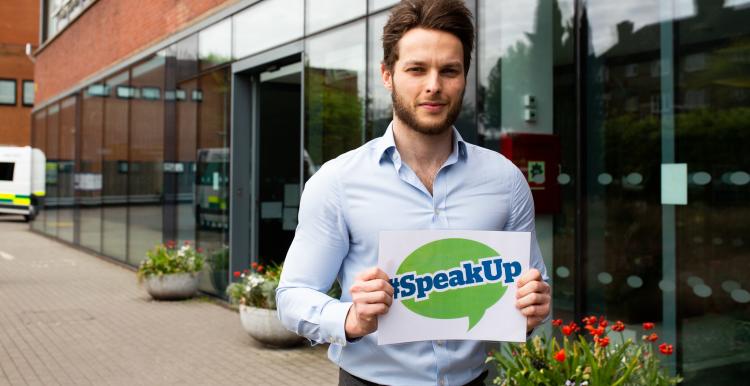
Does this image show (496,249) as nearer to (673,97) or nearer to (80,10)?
(673,97)

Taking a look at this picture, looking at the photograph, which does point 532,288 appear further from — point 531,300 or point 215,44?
point 215,44

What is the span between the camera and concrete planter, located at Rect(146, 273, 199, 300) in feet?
37.8

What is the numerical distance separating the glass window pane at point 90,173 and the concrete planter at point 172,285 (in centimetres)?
769

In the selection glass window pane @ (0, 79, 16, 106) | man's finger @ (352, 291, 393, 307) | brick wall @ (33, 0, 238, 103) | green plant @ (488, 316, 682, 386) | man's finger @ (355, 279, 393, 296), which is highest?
glass window pane @ (0, 79, 16, 106)

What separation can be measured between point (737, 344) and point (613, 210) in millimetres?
1274

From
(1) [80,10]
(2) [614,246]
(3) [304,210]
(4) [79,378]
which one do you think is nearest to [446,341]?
(3) [304,210]

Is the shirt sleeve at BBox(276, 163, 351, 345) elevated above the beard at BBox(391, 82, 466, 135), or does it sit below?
below

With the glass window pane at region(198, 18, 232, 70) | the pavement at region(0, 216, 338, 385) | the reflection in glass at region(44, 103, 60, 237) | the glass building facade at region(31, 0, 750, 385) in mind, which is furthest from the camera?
the reflection in glass at region(44, 103, 60, 237)

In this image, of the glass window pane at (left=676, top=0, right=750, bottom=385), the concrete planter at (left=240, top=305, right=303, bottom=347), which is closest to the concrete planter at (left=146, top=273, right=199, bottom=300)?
the concrete planter at (left=240, top=305, right=303, bottom=347)

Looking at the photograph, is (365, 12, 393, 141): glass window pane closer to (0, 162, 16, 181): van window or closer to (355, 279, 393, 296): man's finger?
(355, 279, 393, 296): man's finger

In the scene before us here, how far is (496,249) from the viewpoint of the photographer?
2.00 meters

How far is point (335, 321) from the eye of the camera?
1979mm

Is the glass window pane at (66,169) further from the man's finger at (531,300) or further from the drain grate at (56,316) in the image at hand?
the man's finger at (531,300)

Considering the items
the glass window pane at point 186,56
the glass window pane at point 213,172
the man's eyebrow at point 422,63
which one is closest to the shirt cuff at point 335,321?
the man's eyebrow at point 422,63
